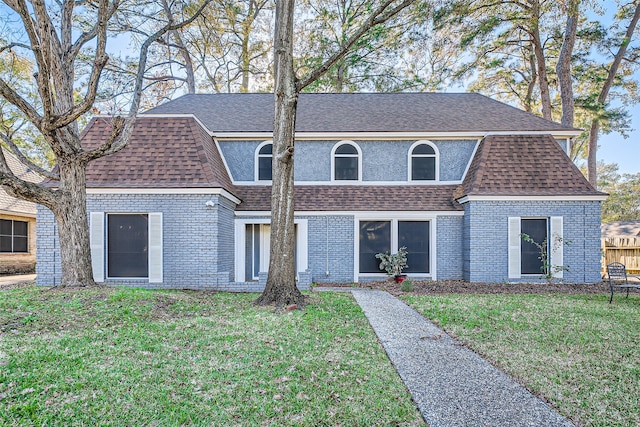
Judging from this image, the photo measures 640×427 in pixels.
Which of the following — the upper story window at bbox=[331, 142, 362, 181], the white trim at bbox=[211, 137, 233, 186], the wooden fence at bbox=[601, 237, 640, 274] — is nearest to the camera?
the white trim at bbox=[211, 137, 233, 186]

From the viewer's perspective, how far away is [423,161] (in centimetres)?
1312

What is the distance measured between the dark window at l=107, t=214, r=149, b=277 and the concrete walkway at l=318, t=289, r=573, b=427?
24.5 feet

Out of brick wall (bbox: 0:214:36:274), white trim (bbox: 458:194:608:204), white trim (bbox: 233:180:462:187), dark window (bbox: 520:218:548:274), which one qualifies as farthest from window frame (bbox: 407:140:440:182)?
brick wall (bbox: 0:214:36:274)

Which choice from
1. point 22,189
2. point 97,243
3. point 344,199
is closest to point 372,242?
point 344,199

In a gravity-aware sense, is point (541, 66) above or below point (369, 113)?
above

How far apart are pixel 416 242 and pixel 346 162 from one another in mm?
3769

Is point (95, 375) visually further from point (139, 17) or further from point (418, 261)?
point (139, 17)

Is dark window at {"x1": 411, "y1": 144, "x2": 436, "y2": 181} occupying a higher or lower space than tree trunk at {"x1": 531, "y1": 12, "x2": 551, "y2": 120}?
lower

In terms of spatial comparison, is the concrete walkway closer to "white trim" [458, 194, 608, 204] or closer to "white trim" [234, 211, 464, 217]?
"white trim" [234, 211, 464, 217]

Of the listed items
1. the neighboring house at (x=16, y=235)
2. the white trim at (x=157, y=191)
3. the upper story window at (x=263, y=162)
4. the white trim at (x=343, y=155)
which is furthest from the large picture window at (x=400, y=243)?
the neighboring house at (x=16, y=235)

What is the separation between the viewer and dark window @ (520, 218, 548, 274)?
1168 centimetres

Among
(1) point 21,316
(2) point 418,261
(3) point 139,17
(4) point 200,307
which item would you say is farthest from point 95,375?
(3) point 139,17

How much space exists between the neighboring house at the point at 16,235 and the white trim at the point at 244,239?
1141 cm

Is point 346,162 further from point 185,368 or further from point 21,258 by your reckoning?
point 21,258
